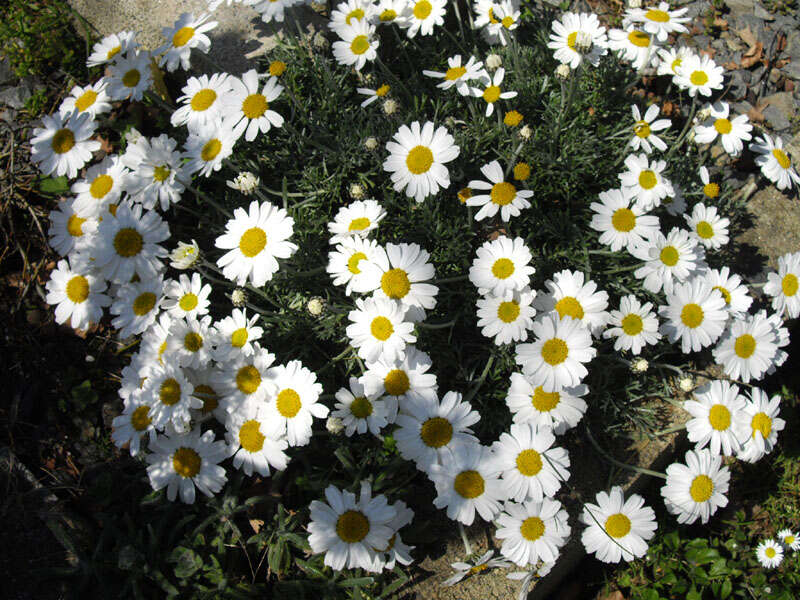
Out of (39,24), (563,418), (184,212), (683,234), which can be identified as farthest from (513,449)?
(39,24)

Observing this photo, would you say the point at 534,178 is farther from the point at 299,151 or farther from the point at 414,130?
the point at 299,151

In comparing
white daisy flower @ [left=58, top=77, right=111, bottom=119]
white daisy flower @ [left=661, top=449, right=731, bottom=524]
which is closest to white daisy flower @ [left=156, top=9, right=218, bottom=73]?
white daisy flower @ [left=58, top=77, right=111, bottom=119]

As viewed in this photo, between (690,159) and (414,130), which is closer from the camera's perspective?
(414,130)

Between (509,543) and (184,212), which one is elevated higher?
(184,212)

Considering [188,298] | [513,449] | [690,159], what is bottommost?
[513,449]

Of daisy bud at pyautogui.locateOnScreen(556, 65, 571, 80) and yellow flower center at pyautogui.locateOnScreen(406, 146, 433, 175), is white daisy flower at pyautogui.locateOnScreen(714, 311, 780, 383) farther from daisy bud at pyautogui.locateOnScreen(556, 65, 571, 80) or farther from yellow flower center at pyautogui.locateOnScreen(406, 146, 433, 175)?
yellow flower center at pyautogui.locateOnScreen(406, 146, 433, 175)

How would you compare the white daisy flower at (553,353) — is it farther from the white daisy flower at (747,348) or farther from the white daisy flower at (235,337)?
the white daisy flower at (235,337)
